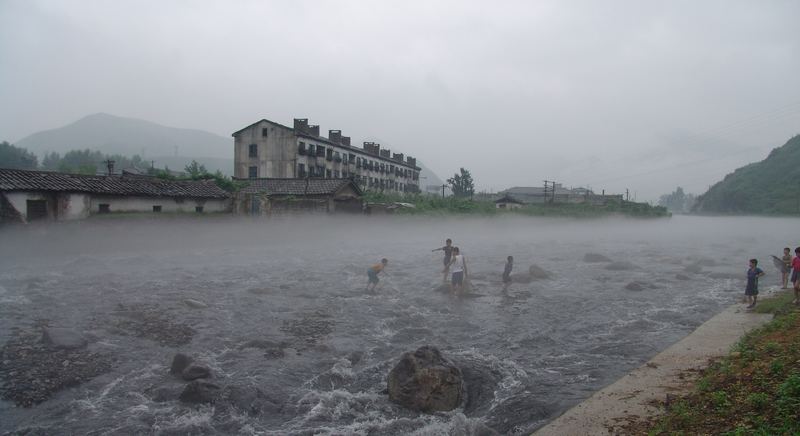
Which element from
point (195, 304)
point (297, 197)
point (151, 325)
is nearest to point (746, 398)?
point (151, 325)

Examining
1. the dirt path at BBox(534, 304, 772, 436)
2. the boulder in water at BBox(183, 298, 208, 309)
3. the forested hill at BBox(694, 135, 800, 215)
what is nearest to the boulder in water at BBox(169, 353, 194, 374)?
the boulder in water at BBox(183, 298, 208, 309)

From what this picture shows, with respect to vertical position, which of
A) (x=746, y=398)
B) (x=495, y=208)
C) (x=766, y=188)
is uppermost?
(x=766, y=188)

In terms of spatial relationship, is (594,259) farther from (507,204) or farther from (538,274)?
(507,204)

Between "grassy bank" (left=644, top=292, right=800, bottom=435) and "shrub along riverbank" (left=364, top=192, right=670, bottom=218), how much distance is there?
3833 cm

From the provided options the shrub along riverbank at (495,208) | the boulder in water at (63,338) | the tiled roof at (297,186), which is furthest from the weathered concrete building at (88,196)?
the shrub along riverbank at (495,208)

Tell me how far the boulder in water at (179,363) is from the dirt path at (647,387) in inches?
307

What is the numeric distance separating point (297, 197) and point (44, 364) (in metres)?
29.9

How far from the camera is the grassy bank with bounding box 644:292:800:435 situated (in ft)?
21.0

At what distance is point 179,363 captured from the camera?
1117 cm

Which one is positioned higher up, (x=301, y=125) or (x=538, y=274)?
(x=301, y=125)

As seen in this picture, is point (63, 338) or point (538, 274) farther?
point (538, 274)

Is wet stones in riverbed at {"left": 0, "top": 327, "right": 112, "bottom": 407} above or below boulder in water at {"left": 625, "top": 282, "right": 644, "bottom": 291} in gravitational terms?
below

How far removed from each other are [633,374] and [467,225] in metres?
43.8

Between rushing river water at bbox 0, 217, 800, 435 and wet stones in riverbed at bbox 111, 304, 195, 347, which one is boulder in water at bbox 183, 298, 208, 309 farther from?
wet stones in riverbed at bbox 111, 304, 195, 347
